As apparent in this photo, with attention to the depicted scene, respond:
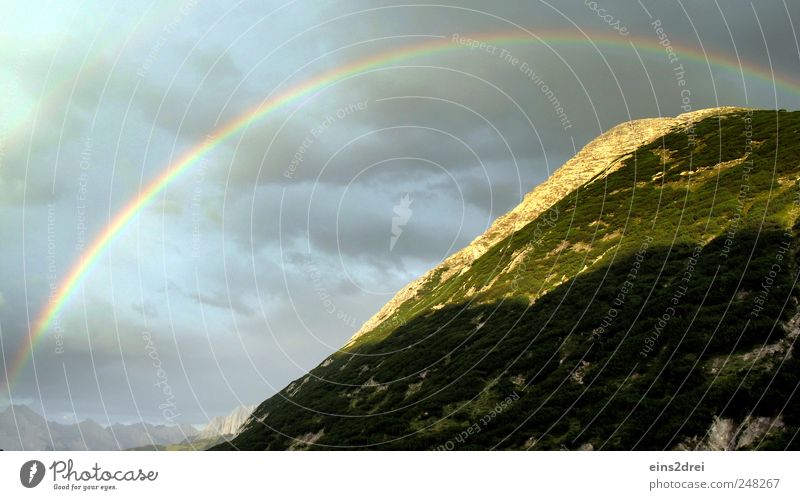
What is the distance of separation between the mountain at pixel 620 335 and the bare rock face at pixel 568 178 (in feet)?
53.9

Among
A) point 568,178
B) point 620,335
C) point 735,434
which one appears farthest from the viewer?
point 568,178

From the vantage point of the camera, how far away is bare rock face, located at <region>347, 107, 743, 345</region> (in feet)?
349

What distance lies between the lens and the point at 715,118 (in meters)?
101

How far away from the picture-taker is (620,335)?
4241 cm
